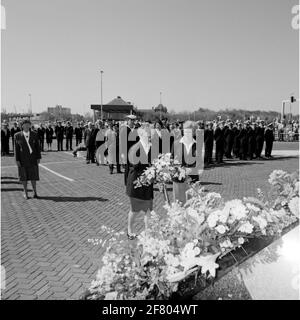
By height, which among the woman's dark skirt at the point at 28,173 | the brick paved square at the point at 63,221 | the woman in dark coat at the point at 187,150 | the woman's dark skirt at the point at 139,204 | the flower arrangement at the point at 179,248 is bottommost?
the brick paved square at the point at 63,221

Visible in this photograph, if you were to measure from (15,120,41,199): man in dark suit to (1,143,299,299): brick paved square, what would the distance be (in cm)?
69

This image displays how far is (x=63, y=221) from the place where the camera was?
7375 millimetres

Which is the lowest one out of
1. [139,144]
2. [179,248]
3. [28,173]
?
[28,173]

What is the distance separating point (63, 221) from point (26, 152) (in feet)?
8.72

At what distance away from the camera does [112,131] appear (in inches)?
583

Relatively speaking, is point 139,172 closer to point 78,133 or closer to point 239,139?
point 239,139

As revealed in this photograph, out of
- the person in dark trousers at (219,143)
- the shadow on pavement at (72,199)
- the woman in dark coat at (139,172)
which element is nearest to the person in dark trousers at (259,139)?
the person in dark trousers at (219,143)

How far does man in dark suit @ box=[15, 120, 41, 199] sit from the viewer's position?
360 inches

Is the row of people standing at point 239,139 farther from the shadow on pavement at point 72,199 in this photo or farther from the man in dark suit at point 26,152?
the man in dark suit at point 26,152

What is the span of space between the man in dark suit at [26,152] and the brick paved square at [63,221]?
69 centimetres

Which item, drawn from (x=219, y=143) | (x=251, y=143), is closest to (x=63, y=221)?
(x=219, y=143)

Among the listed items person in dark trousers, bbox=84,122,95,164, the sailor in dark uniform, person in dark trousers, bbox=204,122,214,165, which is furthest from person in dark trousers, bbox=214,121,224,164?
person in dark trousers, bbox=84,122,95,164

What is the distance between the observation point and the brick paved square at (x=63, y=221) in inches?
187

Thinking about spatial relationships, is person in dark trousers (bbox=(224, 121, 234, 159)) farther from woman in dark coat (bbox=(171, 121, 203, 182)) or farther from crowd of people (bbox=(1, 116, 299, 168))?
woman in dark coat (bbox=(171, 121, 203, 182))
